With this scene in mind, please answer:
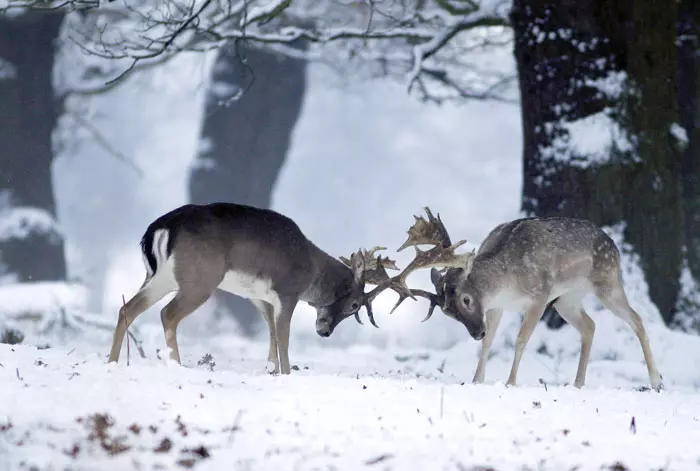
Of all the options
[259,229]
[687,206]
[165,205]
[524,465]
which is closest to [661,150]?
[687,206]

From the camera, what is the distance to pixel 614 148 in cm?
845

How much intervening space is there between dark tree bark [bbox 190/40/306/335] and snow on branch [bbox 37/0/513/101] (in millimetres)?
945

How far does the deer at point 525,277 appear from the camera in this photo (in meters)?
7.00

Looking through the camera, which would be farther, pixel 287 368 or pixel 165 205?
pixel 165 205

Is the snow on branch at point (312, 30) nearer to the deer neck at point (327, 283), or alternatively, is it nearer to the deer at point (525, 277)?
the deer neck at point (327, 283)

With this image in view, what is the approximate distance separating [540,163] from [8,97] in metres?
10.3

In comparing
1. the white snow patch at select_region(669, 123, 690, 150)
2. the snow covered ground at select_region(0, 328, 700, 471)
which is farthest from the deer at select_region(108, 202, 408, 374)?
the white snow patch at select_region(669, 123, 690, 150)

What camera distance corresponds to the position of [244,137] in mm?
19328

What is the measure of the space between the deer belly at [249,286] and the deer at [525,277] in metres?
0.86

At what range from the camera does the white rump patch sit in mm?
6699

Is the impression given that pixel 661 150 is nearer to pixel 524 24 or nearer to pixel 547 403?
pixel 524 24

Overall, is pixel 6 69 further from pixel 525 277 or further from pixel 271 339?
pixel 525 277

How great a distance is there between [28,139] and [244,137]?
4466 mm

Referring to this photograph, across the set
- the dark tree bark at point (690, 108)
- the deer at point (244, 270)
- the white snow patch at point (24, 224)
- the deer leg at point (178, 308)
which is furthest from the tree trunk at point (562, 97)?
the white snow patch at point (24, 224)
